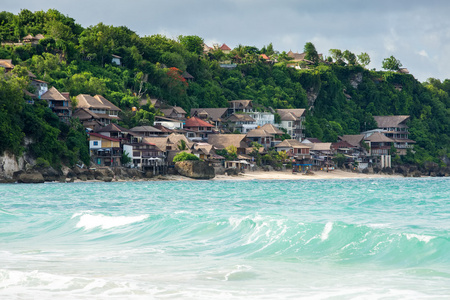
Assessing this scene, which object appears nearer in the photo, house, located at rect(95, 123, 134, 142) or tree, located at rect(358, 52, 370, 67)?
house, located at rect(95, 123, 134, 142)

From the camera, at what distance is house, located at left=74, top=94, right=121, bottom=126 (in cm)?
7181

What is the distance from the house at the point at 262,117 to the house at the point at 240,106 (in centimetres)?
161

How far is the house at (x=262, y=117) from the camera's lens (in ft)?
307

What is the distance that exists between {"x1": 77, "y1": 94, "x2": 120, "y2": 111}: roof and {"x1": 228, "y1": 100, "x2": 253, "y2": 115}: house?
24.9m

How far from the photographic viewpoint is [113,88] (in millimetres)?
83562

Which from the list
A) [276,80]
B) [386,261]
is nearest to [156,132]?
[276,80]

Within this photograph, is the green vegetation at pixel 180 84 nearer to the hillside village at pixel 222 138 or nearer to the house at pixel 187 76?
the house at pixel 187 76

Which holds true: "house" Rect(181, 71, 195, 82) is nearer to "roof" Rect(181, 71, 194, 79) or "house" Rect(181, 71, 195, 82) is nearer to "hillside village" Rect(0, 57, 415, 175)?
"roof" Rect(181, 71, 194, 79)

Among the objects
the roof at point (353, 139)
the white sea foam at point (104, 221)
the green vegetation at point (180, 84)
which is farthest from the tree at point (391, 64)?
the white sea foam at point (104, 221)

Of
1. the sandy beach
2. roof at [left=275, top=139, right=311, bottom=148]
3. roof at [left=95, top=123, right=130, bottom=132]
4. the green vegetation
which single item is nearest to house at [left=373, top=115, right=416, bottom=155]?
the green vegetation

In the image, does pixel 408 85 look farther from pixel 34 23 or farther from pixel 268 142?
pixel 34 23

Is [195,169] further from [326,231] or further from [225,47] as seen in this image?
Result: [225,47]

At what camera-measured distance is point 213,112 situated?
297ft

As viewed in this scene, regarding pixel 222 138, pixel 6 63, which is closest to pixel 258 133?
pixel 222 138
